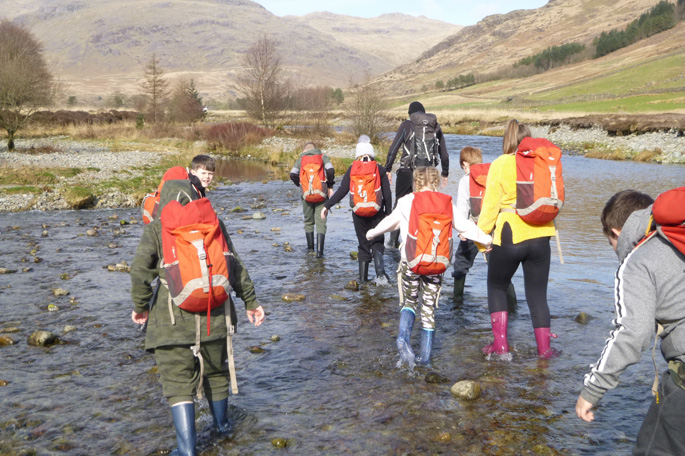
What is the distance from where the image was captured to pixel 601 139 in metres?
45.4

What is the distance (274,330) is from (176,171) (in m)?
3.82

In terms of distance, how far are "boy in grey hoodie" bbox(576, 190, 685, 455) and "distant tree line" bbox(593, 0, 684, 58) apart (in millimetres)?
184663

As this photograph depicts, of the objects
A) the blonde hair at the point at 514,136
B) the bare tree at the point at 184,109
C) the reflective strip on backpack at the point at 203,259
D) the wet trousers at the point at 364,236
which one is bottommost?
the wet trousers at the point at 364,236

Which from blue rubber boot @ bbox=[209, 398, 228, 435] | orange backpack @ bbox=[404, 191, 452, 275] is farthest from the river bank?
blue rubber boot @ bbox=[209, 398, 228, 435]

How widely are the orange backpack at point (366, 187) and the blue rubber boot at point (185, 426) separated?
5.38 metres

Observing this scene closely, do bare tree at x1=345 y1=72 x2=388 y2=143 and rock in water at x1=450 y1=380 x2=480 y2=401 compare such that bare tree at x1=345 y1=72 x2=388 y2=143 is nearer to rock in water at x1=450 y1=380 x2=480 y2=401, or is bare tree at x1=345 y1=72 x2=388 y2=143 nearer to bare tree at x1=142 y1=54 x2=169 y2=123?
bare tree at x1=142 y1=54 x2=169 y2=123

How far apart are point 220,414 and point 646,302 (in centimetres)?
355

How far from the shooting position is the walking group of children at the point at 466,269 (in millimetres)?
2945

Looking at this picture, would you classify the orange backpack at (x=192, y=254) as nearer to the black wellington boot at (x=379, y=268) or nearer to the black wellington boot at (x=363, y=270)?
the black wellington boot at (x=379, y=268)

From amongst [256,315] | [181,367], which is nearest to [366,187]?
[256,315]

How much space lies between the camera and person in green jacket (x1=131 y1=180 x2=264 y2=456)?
4.20m

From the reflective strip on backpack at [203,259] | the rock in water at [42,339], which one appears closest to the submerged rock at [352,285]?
the rock in water at [42,339]

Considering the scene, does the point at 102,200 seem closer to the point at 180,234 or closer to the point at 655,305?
the point at 180,234

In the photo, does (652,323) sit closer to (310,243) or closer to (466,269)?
(466,269)
